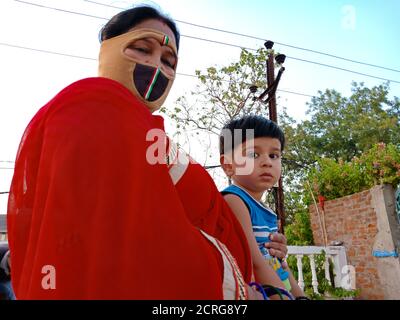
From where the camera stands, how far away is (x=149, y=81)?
986 millimetres

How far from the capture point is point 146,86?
3.22 feet

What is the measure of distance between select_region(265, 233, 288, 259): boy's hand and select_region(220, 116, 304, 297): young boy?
0.02m

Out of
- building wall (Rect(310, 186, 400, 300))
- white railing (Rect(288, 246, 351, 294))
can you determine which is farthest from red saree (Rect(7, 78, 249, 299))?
building wall (Rect(310, 186, 400, 300))

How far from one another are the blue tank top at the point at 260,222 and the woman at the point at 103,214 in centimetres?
66

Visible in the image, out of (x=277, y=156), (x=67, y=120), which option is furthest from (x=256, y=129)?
(x=67, y=120)

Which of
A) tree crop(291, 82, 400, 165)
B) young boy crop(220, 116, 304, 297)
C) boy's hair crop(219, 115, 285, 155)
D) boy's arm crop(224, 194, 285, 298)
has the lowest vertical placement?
boy's arm crop(224, 194, 285, 298)

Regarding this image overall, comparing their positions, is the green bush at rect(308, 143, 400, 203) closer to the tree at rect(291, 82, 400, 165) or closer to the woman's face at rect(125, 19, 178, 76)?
the woman's face at rect(125, 19, 178, 76)

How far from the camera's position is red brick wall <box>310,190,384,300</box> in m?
5.59

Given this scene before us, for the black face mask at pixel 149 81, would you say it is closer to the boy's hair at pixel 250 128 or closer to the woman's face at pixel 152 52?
the woman's face at pixel 152 52

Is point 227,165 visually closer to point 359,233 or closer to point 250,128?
point 250,128

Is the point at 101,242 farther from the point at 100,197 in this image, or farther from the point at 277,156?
the point at 277,156

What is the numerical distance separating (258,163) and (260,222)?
0.90 feet

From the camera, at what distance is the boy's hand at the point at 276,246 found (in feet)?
4.57
